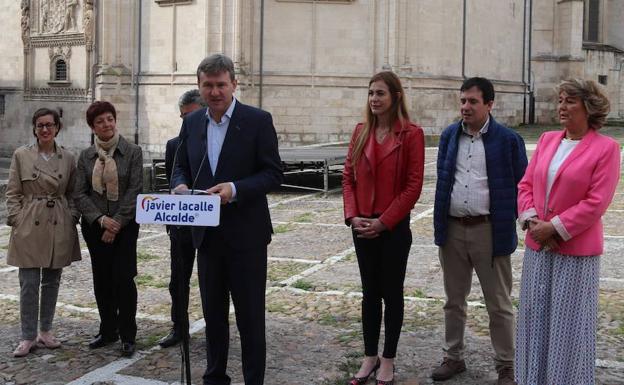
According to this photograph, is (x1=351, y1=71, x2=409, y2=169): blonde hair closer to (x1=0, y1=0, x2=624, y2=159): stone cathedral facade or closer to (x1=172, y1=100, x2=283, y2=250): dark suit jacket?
(x1=172, y1=100, x2=283, y2=250): dark suit jacket

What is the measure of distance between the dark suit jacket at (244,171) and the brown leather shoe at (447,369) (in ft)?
4.95

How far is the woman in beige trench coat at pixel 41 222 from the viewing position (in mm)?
5871

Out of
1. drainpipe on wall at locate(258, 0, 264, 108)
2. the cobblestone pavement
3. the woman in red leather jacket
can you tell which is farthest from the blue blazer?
drainpipe on wall at locate(258, 0, 264, 108)

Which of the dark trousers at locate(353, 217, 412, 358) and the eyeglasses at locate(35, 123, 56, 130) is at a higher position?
the eyeglasses at locate(35, 123, 56, 130)

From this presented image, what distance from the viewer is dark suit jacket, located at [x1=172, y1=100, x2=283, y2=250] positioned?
442 cm

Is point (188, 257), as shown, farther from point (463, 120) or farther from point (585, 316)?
point (585, 316)

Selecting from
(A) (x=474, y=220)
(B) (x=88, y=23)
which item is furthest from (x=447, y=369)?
(B) (x=88, y=23)

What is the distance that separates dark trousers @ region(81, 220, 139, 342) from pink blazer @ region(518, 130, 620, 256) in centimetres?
295

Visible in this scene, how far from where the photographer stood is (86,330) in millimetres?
6512

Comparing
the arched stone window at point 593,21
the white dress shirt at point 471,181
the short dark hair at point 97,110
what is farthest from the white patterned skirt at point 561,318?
the arched stone window at point 593,21

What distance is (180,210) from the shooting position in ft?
14.0

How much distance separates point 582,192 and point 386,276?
130 centimetres

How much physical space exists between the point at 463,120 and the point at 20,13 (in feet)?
98.0

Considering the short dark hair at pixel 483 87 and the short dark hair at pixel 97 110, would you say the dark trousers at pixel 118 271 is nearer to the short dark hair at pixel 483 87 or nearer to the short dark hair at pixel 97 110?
the short dark hair at pixel 97 110
